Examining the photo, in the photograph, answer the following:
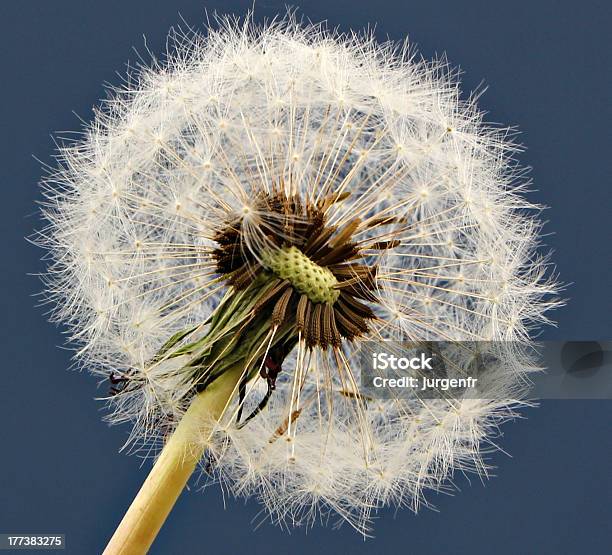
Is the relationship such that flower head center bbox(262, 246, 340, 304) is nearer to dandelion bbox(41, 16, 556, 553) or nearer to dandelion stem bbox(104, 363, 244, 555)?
dandelion bbox(41, 16, 556, 553)

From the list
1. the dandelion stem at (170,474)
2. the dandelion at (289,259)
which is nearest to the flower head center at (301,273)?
the dandelion at (289,259)

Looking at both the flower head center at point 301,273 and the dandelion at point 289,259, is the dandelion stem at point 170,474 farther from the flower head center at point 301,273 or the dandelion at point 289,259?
the flower head center at point 301,273

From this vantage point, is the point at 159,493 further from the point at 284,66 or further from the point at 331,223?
the point at 284,66

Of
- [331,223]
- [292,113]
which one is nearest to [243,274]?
[331,223]

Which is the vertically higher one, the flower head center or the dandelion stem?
the flower head center

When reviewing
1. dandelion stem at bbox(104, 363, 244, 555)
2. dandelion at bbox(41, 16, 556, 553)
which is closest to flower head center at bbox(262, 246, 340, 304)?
dandelion at bbox(41, 16, 556, 553)
